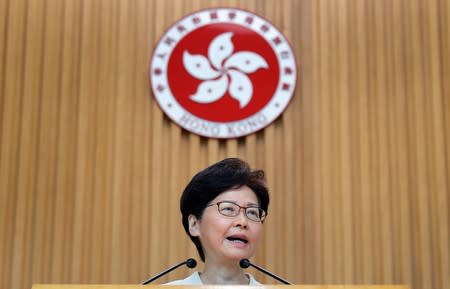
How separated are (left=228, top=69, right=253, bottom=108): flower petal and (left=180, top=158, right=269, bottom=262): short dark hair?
1.36 metres

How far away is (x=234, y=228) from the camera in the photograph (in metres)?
2.44

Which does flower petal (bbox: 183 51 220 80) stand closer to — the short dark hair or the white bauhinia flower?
the white bauhinia flower

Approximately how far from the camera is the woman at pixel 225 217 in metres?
2.44

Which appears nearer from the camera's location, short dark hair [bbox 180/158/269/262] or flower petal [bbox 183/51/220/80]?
short dark hair [bbox 180/158/269/262]

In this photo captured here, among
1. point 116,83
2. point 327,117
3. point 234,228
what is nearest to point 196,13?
point 116,83

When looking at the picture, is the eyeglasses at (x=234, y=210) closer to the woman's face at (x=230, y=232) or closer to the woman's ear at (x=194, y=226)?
the woman's face at (x=230, y=232)

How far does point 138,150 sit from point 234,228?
1616 mm

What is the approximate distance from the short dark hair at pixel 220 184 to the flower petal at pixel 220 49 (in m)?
1.48

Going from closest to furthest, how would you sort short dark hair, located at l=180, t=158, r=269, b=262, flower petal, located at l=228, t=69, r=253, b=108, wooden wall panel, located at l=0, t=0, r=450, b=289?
short dark hair, located at l=180, t=158, r=269, b=262
wooden wall panel, located at l=0, t=0, r=450, b=289
flower petal, located at l=228, t=69, r=253, b=108

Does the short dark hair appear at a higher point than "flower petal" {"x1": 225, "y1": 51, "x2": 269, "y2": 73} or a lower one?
lower

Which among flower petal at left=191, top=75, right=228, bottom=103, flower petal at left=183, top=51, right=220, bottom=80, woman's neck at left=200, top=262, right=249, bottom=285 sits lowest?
woman's neck at left=200, top=262, right=249, bottom=285

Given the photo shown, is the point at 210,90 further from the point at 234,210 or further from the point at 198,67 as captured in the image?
the point at 234,210

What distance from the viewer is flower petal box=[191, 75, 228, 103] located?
13.0 feet

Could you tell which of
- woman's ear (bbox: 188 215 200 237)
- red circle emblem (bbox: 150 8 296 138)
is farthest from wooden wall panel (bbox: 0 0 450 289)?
woman's ear (bbox: 188 215 200 237)
